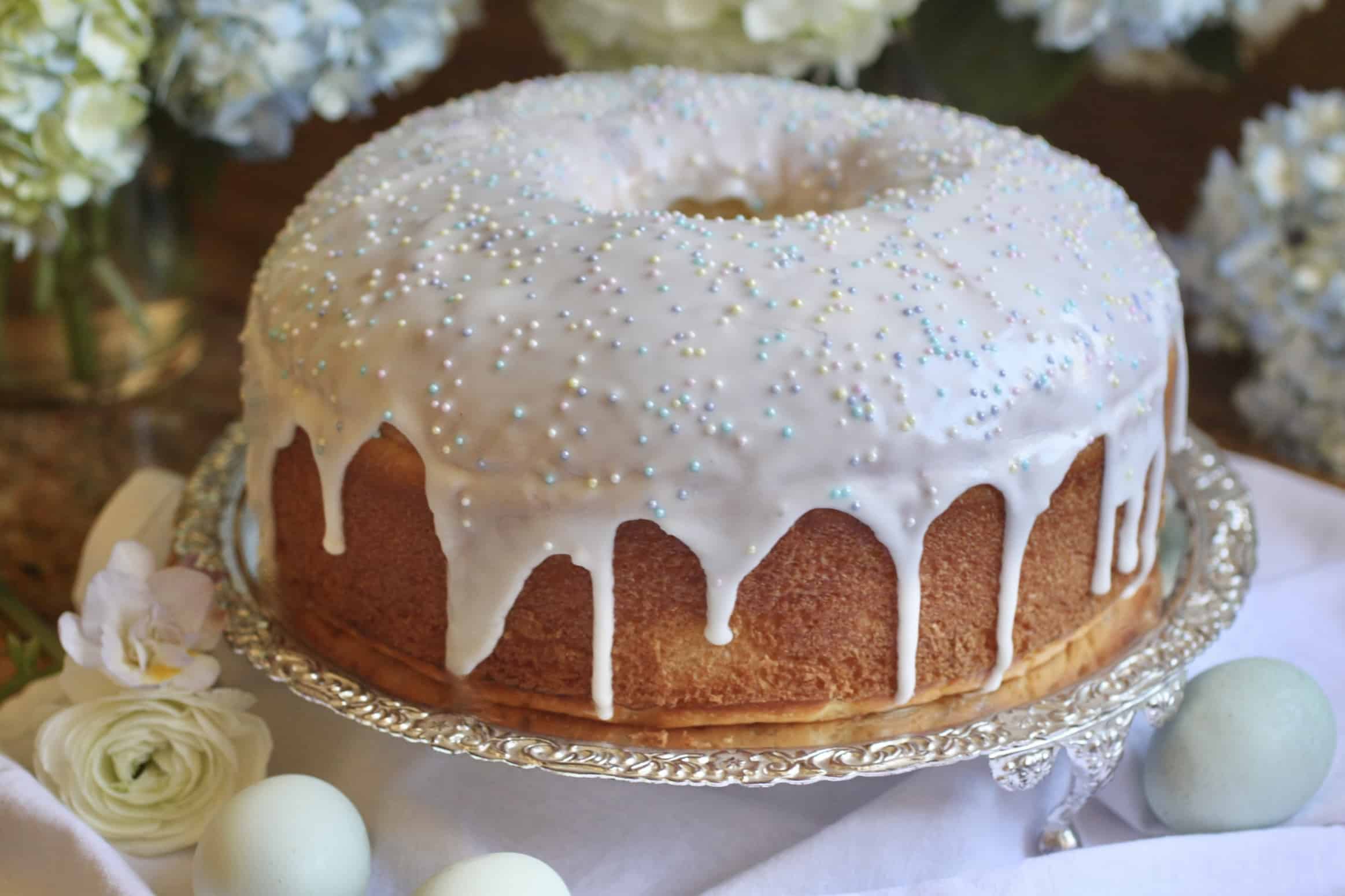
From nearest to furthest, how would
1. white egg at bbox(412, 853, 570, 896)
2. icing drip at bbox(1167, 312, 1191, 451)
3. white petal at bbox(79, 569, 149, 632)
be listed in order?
1. white egg at bbox(412, 853, 570, 896)
2. white petal at bbox(79, 569, 149, 632)
3. icing drip at bbox(1167, 312, 1191, 451)

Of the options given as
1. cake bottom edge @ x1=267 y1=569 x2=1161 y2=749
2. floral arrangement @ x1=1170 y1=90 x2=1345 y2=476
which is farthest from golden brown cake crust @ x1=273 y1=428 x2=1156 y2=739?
floral arrangement @ x1=1170 y1=90 x2=1345 y2=476

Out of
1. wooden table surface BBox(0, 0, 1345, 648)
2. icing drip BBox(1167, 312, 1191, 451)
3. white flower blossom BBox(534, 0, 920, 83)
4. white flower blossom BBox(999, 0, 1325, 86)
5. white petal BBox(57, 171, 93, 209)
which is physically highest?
white flower blossom BBox(999, 0, 1325, 86)

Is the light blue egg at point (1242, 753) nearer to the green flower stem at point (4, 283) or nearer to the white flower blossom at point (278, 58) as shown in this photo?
the white flower blossom at point (278, 58)

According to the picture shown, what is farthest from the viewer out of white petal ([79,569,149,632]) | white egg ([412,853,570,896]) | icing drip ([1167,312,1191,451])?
icing drip ([1167,312,1191,451])

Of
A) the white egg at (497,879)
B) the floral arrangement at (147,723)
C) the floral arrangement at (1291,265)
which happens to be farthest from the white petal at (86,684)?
the floral arrangement at (1291,265)

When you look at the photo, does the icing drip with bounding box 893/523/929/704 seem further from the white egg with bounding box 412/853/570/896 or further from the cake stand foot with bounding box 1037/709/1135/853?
the white egg with bounding box 412/853/570/896

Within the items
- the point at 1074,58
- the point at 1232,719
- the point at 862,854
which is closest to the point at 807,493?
the point at 862,854
